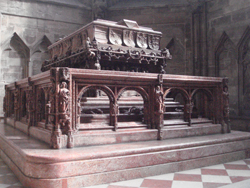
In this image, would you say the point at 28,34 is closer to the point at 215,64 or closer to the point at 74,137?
the point at 215,64

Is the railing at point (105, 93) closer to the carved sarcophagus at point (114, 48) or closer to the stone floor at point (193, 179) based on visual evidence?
the stone floor at point (193, 179)

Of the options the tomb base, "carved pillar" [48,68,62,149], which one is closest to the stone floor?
the tomb base

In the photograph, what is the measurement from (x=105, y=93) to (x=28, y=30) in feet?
23.5

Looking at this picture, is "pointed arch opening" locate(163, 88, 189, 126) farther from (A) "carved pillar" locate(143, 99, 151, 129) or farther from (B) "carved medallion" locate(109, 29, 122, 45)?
(B) "carved medallion" locate(109, 29, 122, 45)

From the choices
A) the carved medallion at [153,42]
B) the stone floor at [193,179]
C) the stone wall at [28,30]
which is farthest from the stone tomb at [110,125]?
the stone wall at [28,30]

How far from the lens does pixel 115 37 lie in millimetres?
5746

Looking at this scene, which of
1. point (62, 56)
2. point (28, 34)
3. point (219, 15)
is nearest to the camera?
point (62, 56)

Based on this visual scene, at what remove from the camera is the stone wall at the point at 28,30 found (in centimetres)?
991

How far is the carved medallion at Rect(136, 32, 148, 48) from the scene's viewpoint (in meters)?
6.03

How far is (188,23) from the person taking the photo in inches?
427

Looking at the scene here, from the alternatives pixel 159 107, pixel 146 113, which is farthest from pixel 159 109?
pixel 146 113

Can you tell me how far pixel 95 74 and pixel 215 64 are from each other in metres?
7.17

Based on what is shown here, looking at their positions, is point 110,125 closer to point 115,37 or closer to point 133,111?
point 133,111

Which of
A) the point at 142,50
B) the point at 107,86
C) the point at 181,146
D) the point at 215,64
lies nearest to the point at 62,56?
the point at 142,50
